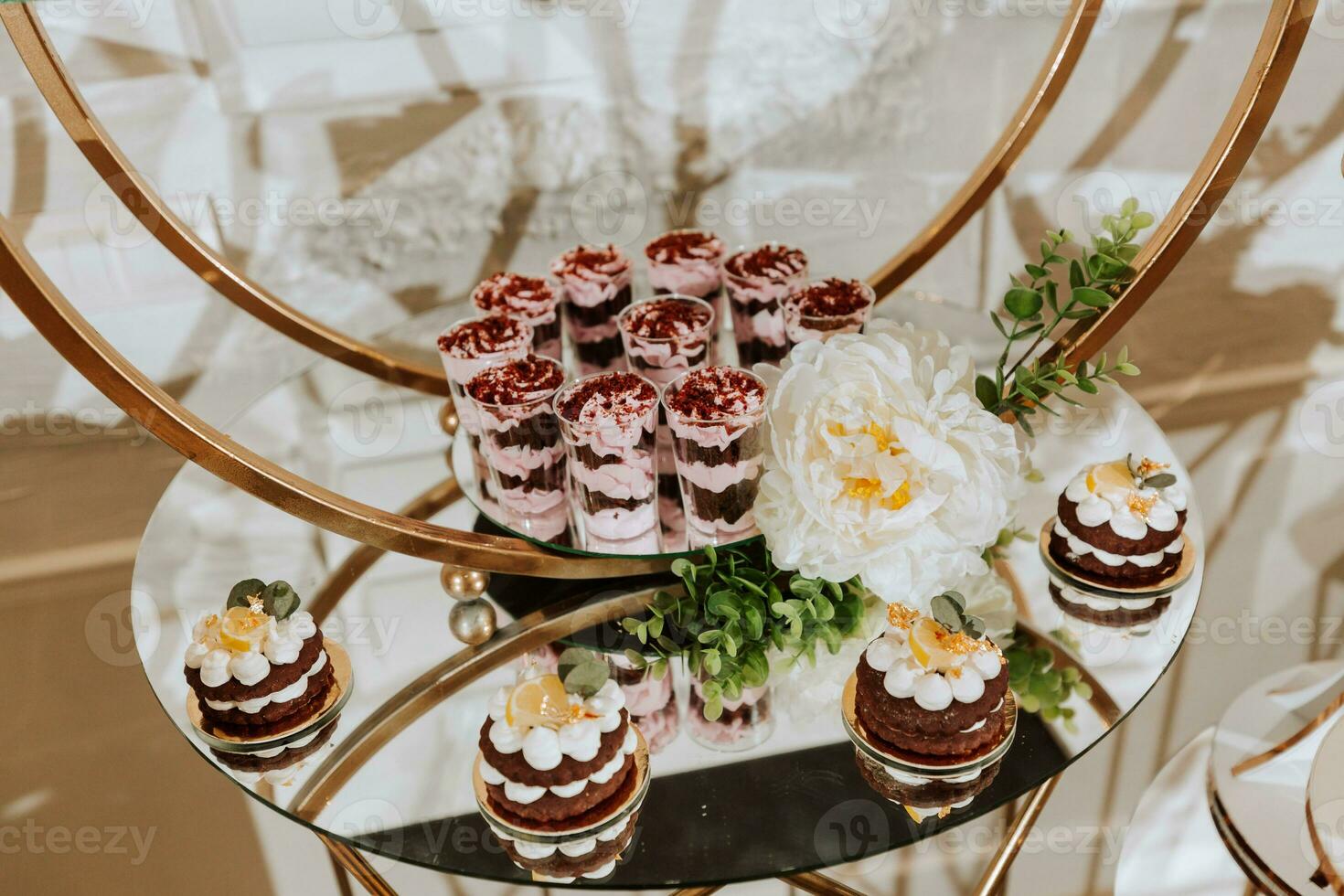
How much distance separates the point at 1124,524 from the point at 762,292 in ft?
1.37

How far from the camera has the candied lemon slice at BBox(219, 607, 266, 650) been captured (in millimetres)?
900

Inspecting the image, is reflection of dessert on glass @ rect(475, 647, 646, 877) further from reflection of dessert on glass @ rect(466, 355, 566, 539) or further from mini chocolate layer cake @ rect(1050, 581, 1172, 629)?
mini chocolate layer cake @ rect(1050, 581, 1172, 629)

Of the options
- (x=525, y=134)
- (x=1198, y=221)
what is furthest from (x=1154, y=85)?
(x=1198, y=221)

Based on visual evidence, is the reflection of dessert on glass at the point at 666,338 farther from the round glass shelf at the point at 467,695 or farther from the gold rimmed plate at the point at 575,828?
the gold rimmed plate at the point at 575,828

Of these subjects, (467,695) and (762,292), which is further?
(762,292)

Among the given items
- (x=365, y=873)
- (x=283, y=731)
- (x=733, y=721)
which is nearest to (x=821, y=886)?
(x=733, y=721)

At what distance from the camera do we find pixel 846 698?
3.03 feet

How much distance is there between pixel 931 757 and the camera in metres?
0.86

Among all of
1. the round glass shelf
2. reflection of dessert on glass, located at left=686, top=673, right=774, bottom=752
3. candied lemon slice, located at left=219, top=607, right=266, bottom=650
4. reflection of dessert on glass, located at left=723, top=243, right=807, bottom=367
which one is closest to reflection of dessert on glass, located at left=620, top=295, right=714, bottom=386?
reflection of dessert on glass, located at left=723, top=243, right=807, bottom=367

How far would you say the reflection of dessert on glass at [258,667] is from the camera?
0.90m

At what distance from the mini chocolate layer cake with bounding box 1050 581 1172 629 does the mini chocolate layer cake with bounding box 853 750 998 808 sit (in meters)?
0.20

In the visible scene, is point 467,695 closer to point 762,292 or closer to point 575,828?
point 575,828

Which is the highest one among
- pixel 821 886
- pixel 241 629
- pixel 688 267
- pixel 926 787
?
pixel 688 267

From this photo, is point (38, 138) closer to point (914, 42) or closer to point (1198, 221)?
point (914, 42)
